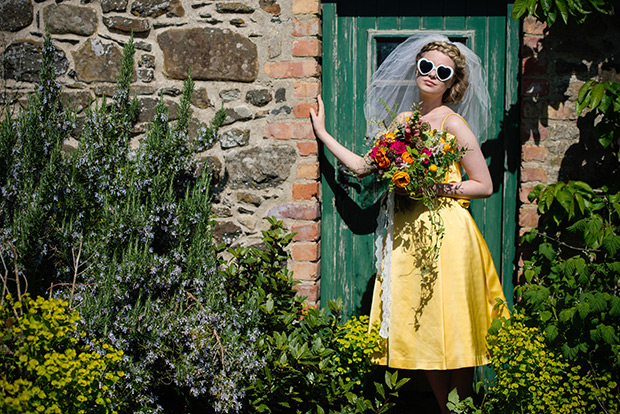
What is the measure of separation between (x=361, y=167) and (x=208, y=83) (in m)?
1.11

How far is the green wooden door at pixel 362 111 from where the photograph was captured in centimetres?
340

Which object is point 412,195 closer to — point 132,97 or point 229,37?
point 229,37

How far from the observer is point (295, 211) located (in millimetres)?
3414

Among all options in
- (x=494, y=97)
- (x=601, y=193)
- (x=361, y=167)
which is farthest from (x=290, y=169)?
(x=601, y=193)

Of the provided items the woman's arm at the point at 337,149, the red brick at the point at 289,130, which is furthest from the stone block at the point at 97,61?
the woman's arm at the point at 337,149

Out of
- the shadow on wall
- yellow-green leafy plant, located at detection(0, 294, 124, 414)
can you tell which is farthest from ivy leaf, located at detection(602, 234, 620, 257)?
yellow-green leafy plant, located at detection(0, 294, 124, 414)

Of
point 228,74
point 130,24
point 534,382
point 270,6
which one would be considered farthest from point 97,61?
point 534,382

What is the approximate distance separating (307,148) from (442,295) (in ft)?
3.96

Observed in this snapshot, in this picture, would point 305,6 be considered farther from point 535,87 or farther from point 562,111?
point 562,111

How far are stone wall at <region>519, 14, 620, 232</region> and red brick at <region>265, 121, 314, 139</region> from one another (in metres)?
1.28

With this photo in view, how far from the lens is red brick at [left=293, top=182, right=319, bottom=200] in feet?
11.2

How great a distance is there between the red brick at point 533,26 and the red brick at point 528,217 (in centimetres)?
103

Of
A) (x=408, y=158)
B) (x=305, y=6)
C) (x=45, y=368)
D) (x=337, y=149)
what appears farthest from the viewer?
(x=305, y=6)

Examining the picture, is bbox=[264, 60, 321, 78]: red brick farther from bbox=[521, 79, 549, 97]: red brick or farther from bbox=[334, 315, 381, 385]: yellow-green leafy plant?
bbox=[334, 315, 381, 385]: yellow-green leafy plant
